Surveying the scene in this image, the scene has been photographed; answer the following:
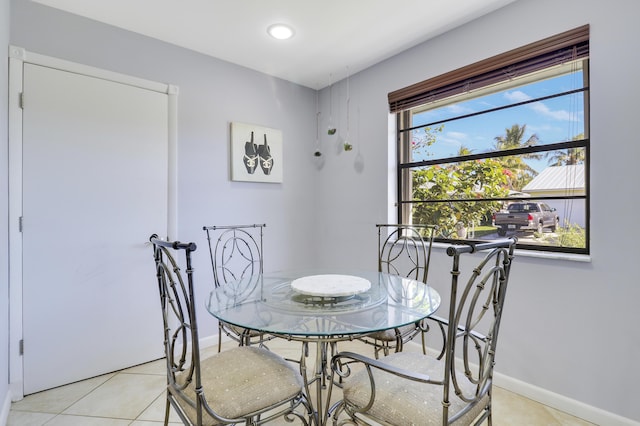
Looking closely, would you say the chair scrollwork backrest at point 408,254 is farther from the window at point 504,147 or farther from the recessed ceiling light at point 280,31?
the recessed ceiling light at point 280,31

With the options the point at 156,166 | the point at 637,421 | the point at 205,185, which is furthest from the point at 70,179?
the point at 637,421

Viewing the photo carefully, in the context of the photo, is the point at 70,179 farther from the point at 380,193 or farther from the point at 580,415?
the point at 580,415

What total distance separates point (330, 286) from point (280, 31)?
1851 mm

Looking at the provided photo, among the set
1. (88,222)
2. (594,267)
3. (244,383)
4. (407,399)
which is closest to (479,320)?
(407,399)

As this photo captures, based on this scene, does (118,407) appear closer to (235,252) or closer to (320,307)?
(235,252)

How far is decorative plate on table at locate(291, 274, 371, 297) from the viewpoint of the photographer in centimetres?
147

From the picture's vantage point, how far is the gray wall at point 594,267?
1606mm

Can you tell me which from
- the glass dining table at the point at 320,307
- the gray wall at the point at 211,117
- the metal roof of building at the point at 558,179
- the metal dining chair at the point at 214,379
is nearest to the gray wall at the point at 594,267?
the metal roof of building at the point at 558,179

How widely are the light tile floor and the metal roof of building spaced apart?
4.21ft

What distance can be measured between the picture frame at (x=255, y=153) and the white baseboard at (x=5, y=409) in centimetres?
196

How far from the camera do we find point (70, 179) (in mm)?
2105

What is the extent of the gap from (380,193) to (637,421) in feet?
6.61

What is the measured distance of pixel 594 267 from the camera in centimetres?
171

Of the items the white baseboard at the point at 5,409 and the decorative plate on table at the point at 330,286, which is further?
the white baseboard at the point at 5,409
